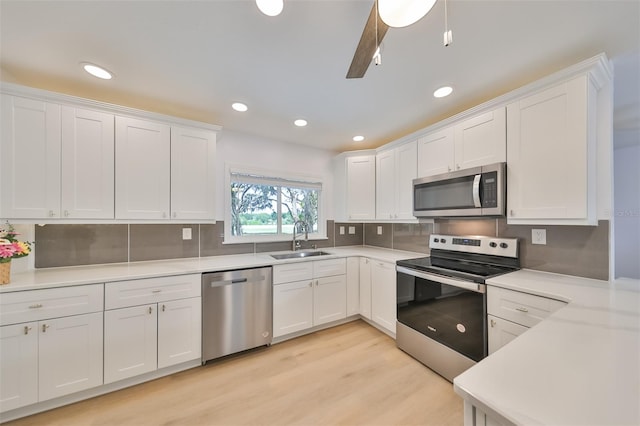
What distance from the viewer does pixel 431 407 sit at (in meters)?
1.67

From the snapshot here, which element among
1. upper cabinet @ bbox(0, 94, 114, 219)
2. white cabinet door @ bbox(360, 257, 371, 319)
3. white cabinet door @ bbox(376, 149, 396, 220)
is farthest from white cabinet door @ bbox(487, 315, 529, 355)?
upper cabinet @ bbox(0, 94, 114, 219)

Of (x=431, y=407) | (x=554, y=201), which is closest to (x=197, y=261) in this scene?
(x=431, y=407)

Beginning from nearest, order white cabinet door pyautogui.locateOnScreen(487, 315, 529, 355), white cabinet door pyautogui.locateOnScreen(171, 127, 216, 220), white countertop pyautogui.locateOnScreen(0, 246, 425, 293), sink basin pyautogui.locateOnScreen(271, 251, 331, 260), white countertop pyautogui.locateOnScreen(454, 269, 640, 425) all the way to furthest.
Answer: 1. white countertop pyautogui.locateOnScreen(454, 269, 640, 425)
2. white cabinet door pyautogui.locateOnScreen(487, 315, 529, 355)
3. white countertop pyautogui.locateOnScreen(0, 246, 425, 293)
4. white cabinet door pyautogui.locateOnScreen(171, 127, 216, 220)
5. sink basin pyautogui.locateOnScreen(271, 251, 331, 260)

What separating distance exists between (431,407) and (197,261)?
2.44m

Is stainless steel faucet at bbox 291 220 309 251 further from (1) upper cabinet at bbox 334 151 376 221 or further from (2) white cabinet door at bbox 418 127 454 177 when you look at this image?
(2) white cabinet door at bbox 418 127 454 177

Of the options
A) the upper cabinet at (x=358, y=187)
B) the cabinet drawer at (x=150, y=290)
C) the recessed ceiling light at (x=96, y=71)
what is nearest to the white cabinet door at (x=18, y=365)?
the cabinet drawer at (x=150, y=290)

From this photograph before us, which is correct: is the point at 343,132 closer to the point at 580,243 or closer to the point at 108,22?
the point at 108,22

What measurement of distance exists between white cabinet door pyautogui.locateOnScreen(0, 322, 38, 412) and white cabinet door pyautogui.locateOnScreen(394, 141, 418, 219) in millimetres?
→ 3274

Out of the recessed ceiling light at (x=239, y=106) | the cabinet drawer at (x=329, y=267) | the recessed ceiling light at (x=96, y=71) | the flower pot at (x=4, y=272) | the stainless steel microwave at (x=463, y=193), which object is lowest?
the cabinet drawer at (x=329, y=267)

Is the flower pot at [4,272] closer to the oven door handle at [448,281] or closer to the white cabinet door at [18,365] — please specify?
the white cabinet door at [18,365]

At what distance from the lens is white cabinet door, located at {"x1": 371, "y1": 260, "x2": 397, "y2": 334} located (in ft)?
8.29

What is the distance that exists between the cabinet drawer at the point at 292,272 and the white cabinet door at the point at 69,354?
4.65ft

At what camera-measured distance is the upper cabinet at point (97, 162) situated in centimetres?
170

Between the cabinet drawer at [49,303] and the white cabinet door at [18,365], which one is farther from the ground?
the cabinet drawer at [49,303]
